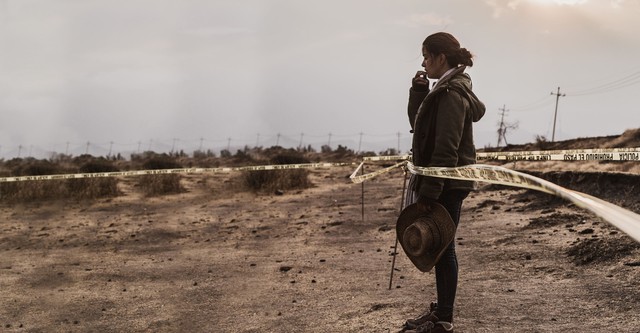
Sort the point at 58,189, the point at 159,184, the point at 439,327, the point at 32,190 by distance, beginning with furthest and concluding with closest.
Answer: the point at 159,184, the point at 58,189, the point at 32,190, the point at 439,327

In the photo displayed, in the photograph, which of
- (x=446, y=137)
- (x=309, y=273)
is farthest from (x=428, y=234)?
(x=309, y=273)

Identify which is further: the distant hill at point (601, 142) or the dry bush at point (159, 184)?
the distant hill at point (601, 142)

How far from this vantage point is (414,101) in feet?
14.3

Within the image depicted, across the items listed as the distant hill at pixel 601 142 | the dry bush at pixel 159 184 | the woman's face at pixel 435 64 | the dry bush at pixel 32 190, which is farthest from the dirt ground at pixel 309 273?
the distant hill at pixel 601 142

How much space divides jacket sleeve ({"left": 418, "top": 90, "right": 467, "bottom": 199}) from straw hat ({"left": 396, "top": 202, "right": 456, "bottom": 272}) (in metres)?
0.21

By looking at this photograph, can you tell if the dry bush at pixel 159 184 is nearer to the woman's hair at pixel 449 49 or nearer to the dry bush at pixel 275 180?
the dry bush at pixel 275 180

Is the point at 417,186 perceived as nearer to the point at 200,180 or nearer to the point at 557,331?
the point at 557,331

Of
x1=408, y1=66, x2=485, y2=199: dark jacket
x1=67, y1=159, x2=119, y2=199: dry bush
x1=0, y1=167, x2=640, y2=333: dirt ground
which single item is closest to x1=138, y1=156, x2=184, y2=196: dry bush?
x1=67, y1=159, x2=119, y2=199: dry bush

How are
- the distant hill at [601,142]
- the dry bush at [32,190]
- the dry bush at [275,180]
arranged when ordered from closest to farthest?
the dry bush at [32,190], the dry bush at [275,180], the distant hill at [601,142]

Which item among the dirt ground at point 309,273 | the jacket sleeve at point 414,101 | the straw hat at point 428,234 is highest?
the jacket sleeve at point 414,101

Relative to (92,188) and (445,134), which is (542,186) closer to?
(445,134)

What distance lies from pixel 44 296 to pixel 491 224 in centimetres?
658

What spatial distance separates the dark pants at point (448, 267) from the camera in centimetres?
404

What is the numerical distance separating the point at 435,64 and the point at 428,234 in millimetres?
1156
